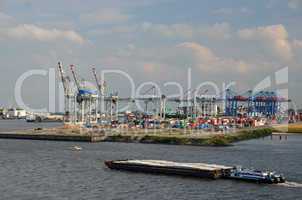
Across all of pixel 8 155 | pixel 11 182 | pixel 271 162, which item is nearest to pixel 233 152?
pixel 271 162

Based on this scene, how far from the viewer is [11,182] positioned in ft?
145

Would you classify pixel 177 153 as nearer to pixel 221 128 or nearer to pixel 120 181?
pixel 120 181

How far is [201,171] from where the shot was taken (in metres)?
46.9

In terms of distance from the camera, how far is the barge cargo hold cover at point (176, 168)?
153 feet

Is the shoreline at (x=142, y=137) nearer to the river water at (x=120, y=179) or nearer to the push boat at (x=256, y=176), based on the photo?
the river water at (x=120, y=179)

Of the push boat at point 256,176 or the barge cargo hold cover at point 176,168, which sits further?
the barge cargo hold cover at point 176,168

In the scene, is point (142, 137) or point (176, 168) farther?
point (142, 137)

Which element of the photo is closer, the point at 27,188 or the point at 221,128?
the point at 27,188

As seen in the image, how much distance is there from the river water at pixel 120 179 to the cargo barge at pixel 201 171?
0.95 metres

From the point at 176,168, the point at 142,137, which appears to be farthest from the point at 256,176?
the point at 142,137

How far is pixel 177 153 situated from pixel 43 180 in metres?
27.5

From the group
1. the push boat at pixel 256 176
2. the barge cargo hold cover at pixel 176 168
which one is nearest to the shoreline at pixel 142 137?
the barge cargo hold cover at pixel 176 168

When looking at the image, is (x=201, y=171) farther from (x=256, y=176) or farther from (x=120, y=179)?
(x=120, y=179)

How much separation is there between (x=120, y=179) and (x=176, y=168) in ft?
17.9
